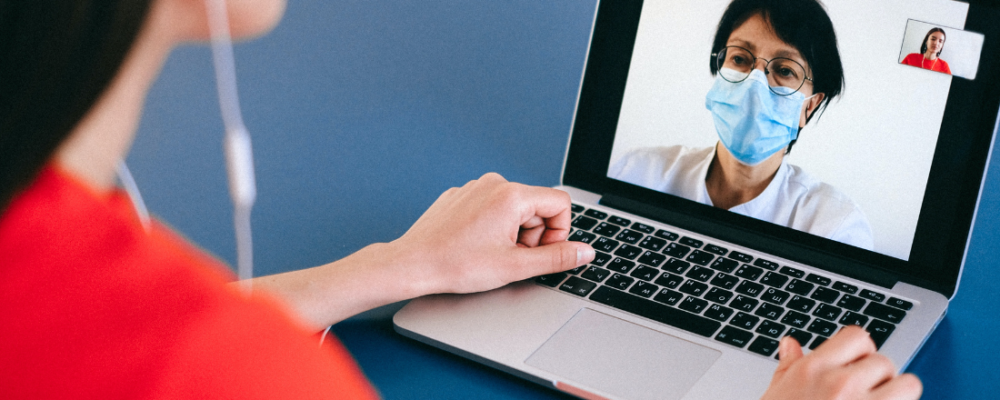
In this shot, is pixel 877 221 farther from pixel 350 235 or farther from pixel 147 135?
pixel 147 135

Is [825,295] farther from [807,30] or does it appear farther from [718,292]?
[807,30]

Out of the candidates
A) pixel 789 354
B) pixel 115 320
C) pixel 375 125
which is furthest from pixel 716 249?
pixel 115 320

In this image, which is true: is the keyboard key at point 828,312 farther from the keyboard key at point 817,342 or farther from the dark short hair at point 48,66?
the dark short hair at point 48,66

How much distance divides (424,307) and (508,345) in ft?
0.28

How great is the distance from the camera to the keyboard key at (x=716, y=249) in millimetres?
710

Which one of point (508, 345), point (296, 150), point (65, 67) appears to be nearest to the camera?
point (65, 67)

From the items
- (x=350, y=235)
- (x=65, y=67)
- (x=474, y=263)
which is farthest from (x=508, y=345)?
(x=65, y=67)

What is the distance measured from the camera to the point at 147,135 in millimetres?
942

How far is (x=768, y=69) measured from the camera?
72 centimetres

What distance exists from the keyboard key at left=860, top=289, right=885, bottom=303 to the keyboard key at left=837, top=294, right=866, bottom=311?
10 millimetres

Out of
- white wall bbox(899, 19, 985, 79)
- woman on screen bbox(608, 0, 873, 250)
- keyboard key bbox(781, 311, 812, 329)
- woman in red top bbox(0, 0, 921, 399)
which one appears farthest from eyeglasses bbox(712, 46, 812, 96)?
woman in red top bbox(0, 0, 921, 399)

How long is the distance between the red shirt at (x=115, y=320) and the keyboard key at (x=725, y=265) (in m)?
0.48

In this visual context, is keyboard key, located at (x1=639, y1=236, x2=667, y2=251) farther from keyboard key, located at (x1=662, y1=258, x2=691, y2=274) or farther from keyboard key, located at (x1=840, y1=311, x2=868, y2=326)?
keyboard key, located at (x1=840, y1=311, x2=868, y2=326)

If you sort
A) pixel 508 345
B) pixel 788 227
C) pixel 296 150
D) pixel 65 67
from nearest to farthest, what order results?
pixel 65 67, pixel 508 345, pixel 788 227, pixel 296 150
